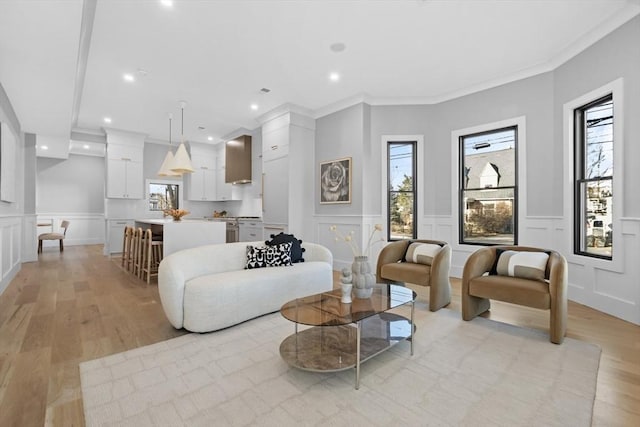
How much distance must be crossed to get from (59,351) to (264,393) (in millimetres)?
1729

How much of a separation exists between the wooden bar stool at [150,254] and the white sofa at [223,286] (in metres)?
1.89

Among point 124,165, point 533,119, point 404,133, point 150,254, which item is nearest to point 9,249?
point 150,254

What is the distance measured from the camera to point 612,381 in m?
1.99

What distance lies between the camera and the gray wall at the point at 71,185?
8969 millimetres

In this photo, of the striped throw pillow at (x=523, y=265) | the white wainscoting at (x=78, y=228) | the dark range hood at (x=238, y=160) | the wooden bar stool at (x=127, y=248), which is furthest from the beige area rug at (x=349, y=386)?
the white wainscoting at (x=78, y=228)

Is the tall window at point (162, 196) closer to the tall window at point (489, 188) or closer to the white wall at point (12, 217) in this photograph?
the white wall at point (12, 217)

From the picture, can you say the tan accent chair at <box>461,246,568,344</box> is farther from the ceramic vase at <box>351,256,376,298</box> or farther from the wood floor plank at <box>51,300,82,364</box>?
the wood floor plank at <box>51,300,82,364</box>

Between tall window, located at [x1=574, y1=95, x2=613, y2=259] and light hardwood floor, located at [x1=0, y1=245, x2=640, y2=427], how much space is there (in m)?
0.79

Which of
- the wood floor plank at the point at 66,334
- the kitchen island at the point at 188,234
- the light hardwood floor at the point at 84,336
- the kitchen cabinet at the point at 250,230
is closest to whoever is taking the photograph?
the light hardwood floor at the point at 84,336

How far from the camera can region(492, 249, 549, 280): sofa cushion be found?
2.88 meters

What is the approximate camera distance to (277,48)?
373 centimetres

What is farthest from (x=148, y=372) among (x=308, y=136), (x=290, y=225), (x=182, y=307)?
(x=308, y=136)

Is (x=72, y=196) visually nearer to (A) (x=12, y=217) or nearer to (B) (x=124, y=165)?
(B) (x=124, y=165)

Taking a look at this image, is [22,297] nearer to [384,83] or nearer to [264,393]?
[264,393]
